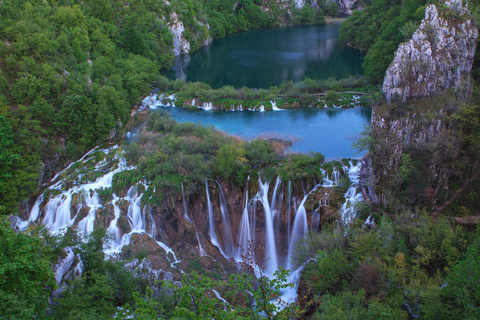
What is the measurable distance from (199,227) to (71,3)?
124 feet

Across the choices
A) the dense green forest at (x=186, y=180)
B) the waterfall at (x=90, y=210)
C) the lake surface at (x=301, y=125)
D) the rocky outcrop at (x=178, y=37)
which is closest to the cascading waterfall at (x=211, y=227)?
the dense green forest at (x=186, y=180)

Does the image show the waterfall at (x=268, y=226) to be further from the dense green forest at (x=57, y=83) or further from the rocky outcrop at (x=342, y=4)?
the rocky outcrop at (x=342, y=4)

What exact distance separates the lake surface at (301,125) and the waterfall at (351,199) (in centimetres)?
361

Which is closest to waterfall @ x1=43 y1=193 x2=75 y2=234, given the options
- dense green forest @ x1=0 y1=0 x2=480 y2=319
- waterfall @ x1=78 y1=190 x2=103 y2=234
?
waterfall @ x1=78 y1=190 x2=103 y2=234

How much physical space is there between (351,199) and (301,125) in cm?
1511

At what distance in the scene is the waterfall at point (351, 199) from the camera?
24500mm

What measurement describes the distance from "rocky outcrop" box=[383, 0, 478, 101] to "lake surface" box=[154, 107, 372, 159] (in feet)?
20.3

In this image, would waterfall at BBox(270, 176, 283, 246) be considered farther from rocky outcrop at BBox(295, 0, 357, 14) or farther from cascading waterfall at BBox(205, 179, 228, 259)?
rocky outcrop at BBox(295, 0, 357, 14)

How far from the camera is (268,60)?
66.4m

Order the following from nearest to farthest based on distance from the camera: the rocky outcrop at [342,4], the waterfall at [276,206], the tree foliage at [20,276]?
1. the tree foliage at [20,276]
2. the waterfall at [276,206]
3. the rocky outcrop at [342,4]

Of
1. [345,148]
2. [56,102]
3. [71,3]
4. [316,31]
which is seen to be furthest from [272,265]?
[316,31]

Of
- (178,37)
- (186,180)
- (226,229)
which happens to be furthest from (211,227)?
(178,37)

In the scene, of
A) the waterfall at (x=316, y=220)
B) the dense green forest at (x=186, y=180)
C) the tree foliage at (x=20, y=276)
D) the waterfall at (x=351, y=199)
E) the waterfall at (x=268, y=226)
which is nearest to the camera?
the tree foliage at (x=20, y=276)

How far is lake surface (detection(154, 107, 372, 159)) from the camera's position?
3386 centimetres
